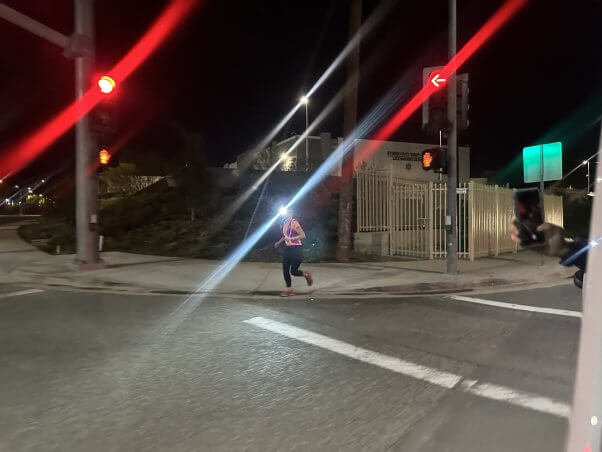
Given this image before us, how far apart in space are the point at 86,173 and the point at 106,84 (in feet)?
7.39

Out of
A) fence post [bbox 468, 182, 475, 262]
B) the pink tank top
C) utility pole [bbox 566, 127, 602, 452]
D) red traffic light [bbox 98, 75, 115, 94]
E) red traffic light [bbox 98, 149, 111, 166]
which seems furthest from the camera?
fence post [bbox 468, 182, 475, 262]

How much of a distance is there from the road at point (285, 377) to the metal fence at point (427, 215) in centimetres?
659

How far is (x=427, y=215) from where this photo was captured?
15.4 metres

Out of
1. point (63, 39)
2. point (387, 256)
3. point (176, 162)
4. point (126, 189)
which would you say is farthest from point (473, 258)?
point (126, 189)

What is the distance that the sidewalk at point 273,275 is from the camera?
1077cm

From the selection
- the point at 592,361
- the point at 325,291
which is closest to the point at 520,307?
the point at 325,291

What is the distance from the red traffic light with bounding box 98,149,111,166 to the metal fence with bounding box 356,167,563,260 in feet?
24.9

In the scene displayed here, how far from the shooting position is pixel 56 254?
16.9m

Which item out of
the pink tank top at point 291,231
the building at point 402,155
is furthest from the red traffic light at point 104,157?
the building at point 402,155

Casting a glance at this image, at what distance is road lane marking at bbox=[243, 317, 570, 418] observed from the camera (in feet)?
15.1

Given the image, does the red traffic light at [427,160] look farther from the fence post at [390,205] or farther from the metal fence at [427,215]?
the fence post at [390,205]

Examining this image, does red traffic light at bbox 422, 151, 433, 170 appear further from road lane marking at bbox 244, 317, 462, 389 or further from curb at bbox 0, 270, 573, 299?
road lane marking at bbox 244, 317, 462, 389

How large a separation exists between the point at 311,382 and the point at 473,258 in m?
11.1

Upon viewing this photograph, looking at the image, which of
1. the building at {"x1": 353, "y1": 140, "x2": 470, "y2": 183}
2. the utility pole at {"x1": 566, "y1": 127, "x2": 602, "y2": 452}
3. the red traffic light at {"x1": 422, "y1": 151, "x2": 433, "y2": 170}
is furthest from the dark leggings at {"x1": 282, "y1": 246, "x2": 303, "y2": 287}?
the building at {"x1": 353, "y1": 140, "x2": 470, "y2": 183}
